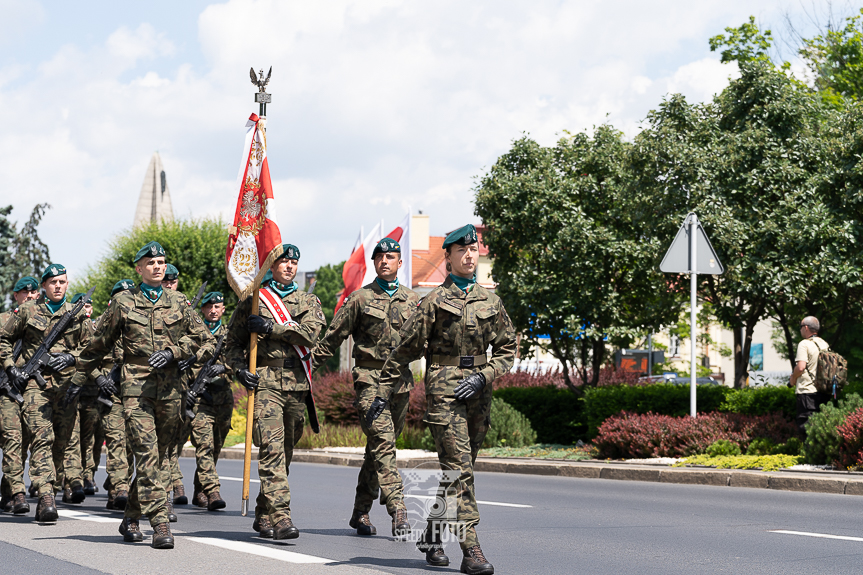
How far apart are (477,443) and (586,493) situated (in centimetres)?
592

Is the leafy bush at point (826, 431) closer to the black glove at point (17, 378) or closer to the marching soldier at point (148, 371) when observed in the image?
the marching soldier at point (148, 371)

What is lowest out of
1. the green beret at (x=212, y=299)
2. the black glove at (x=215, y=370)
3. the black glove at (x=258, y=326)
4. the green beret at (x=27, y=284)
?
the black glove at (x=215, y=370)

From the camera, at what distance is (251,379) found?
7922mm

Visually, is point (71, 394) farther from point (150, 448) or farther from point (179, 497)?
point (150, 448)

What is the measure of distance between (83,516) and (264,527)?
2.47m

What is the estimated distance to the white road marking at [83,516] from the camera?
9.34 metres

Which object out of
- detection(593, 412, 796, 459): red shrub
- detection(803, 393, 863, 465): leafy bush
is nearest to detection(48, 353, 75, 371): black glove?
detection(593, 412, 796, 459): red shrub

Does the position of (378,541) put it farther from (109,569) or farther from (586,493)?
(586,493)

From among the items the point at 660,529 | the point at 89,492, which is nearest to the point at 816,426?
the point at 660,529

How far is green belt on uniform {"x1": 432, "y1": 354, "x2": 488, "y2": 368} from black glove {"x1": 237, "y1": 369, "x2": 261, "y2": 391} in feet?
6.21

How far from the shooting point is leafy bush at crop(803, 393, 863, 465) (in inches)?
511

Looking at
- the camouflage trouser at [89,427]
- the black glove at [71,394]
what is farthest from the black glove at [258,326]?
the camouflage trouser at [89,427]

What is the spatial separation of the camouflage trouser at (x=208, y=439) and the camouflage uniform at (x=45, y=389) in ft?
4.06

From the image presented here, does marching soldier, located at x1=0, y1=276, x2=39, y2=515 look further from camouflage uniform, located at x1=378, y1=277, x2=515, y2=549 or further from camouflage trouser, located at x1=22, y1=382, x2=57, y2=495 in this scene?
camouflage uniform, located at x1=378, y1=277, x2=515, y2=549
